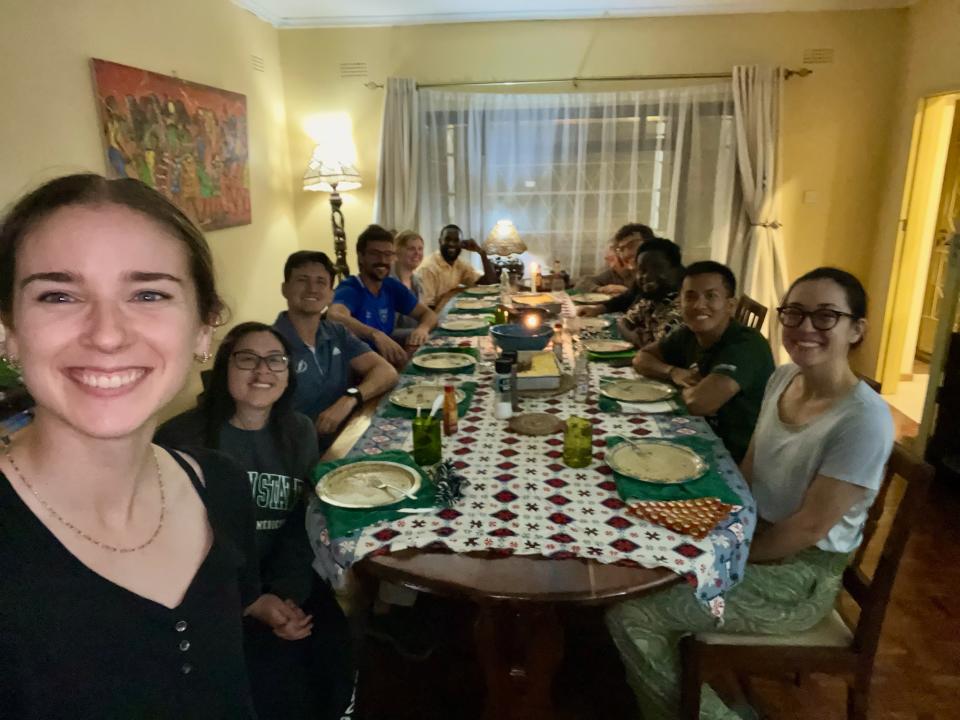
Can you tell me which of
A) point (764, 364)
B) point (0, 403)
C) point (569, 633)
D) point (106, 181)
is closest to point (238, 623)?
point (106, 181)

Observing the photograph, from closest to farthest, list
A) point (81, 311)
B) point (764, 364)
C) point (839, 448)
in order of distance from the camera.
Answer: point (81, 311), point (839, 448), point (764, 364)

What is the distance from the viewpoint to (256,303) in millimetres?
4141

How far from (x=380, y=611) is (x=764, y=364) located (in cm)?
144

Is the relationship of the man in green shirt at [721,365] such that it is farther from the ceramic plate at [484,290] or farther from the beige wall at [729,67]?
the beige wall at [729,67]

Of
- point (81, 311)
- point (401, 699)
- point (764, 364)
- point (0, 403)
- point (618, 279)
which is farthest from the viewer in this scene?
point (618, 279)

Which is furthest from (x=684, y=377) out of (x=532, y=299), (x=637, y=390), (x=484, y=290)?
(x=484, y=290)

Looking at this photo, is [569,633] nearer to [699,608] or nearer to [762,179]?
[699,608]

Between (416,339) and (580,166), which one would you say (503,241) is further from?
(416,339)

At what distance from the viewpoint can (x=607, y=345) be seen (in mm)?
2438

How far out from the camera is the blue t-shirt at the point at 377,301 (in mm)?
2975

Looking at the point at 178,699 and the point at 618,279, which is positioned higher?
the point at 618,279

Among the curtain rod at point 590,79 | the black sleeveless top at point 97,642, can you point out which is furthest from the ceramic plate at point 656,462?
the curtain rod at point 590,79

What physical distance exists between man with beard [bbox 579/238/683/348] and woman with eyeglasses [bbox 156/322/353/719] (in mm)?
1534

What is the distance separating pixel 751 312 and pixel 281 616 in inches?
93.9
